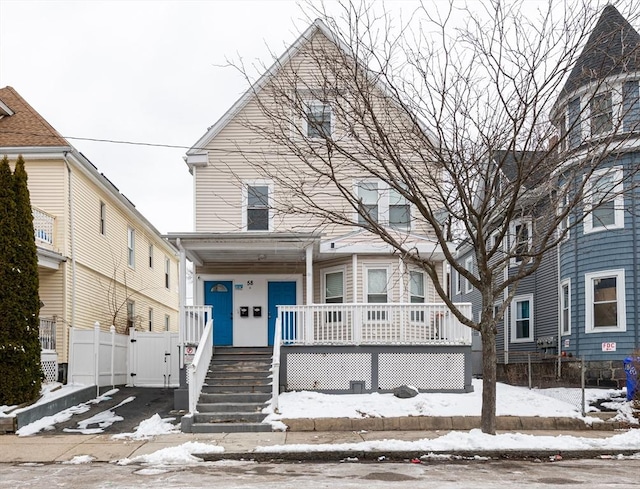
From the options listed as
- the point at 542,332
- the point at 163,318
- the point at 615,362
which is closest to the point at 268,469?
the point at 615,362

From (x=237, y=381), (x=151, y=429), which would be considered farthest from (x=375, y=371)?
(x=151, y=429)

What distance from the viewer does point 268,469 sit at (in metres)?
10.2

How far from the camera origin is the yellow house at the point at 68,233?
18656mm

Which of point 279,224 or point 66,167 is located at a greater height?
point 66,167

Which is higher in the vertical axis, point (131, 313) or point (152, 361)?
point (131, 313)

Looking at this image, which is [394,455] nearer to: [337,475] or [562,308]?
[337,475]

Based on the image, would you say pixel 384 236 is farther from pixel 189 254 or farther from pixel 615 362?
pixel 615 362

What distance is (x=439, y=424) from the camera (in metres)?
13.7

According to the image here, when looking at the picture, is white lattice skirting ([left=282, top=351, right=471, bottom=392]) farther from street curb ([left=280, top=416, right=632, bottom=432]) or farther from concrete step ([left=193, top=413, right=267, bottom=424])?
Answer: street curb ([left=280, top=416, right=632, bottom=432])

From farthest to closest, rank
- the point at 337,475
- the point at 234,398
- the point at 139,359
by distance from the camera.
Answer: the point at 139,359 < the point at 234,398 < the point at 337,475

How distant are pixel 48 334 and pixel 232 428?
21.8ft

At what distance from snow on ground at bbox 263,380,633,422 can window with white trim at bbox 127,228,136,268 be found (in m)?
11.9

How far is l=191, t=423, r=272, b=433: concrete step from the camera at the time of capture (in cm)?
1341

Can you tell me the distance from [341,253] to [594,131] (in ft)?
25.5
